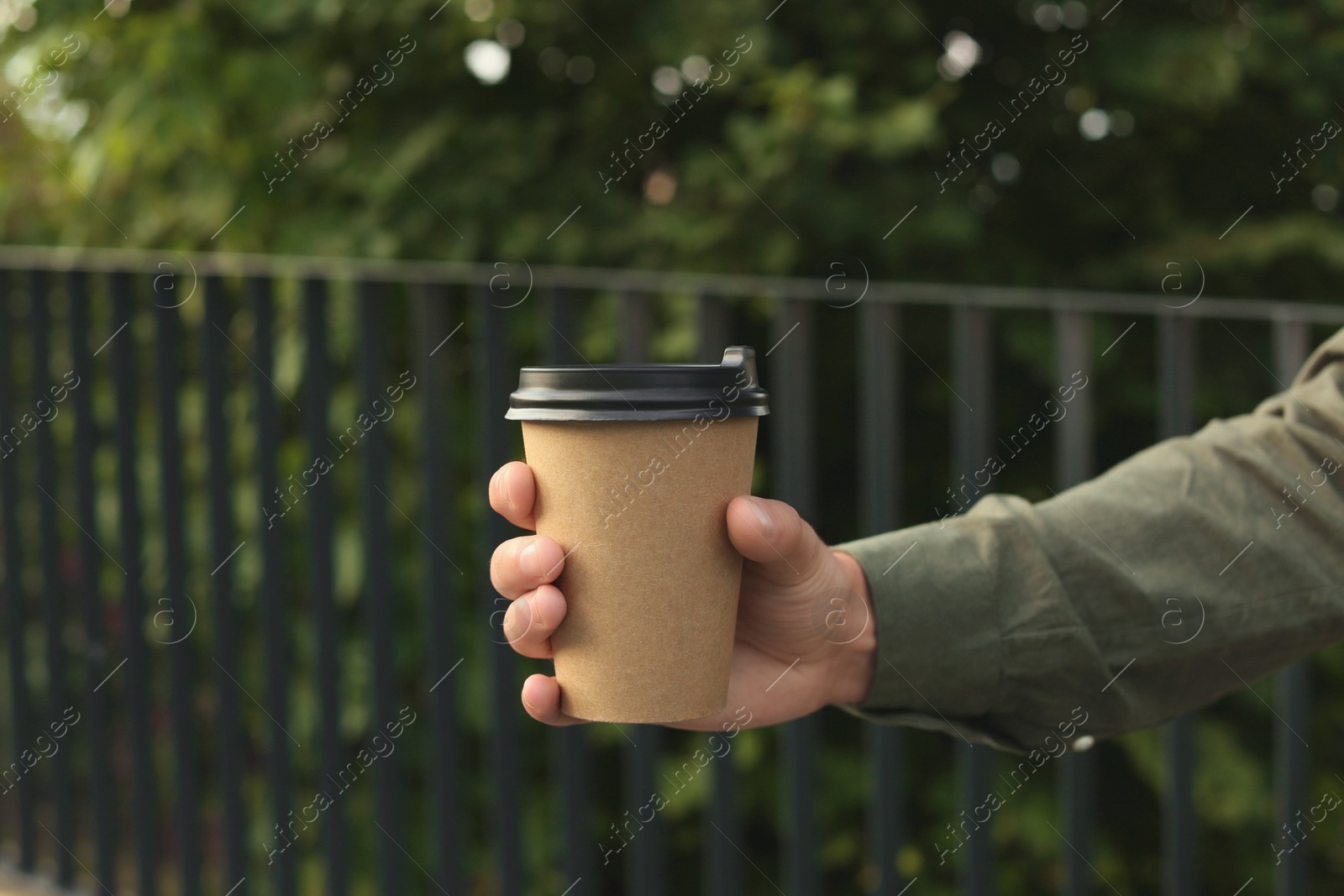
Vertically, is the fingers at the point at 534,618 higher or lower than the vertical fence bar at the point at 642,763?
higher

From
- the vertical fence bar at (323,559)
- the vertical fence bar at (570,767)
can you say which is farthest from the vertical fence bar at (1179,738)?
the vertical fence bar at (323,559)

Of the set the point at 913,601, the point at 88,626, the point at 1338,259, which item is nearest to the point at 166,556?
the point at 88,626

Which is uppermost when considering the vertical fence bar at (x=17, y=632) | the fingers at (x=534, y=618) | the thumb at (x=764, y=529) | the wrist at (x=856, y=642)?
the thumb at (x=764, y=529)

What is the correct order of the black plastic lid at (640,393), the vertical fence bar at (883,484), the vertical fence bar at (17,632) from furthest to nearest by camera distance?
1. the vertical fence bar at (17,632)
2. the vertical fence bar at (883,484)
3. the black plastic lid at (640,393)

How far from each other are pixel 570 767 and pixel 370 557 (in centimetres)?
59

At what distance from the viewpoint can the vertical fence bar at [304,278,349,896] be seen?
259 cm

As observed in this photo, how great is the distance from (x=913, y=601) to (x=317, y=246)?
93.2 inches

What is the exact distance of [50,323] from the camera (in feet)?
9.96

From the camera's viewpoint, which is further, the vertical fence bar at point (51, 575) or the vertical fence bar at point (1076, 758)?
the vertical fence bar at point (51, 575)

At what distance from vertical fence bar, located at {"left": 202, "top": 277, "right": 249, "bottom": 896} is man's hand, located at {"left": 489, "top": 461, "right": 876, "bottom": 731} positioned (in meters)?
1.60

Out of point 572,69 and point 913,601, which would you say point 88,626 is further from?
point 913,601

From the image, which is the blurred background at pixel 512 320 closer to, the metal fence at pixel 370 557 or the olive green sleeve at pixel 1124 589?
the metal fence at pixel 370 557

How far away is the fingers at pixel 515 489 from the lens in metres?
1.14

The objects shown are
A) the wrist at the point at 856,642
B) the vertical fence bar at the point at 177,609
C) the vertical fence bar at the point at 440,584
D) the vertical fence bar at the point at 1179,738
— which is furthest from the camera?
the vertical fence bar at the point at 177,609
